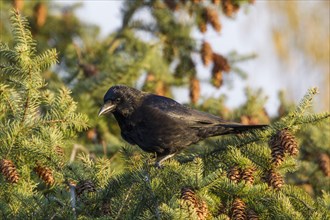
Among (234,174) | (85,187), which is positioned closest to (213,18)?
(234,174)

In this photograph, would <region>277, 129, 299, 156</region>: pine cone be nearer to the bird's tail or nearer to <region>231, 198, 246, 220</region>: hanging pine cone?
<region>231, 198, 246, 220</region>: hanging pine cone

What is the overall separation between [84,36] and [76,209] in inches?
191

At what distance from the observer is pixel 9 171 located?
3611 mm

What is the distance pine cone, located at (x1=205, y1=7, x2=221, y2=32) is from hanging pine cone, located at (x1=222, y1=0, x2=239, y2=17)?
0.10 meters

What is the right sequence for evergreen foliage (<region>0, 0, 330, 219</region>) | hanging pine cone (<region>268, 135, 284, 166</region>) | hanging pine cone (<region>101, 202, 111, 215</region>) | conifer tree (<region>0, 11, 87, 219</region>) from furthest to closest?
conifer tree (<region>0, 11, 87, 219</region>)
hanging pine cone (<region>268, 135, 284, 166</region>)
hanging pine cone (<region>101, 202, 111, 215</region>)
evergreen foliage (<region>0, 0, 330, 219</region>)

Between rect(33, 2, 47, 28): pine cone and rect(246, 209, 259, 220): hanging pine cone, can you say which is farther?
rect(33, 2, 47, 28): pine cone

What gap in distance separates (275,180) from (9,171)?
52.7 inches

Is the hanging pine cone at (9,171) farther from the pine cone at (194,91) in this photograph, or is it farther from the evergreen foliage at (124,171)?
the pine cone at (194,91)

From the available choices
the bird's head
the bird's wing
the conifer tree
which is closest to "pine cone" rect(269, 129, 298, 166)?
the conifer tree

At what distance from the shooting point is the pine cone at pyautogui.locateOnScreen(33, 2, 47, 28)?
7680 millimetres

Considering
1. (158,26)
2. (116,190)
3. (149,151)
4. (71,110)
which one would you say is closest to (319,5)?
(158,26)

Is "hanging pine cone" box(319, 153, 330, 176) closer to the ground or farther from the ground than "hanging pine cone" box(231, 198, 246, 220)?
farther from the ground

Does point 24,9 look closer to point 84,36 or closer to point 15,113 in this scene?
point 84,36

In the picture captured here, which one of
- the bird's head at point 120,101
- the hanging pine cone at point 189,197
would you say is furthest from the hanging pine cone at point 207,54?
the hanging pine cone at point 189,197
